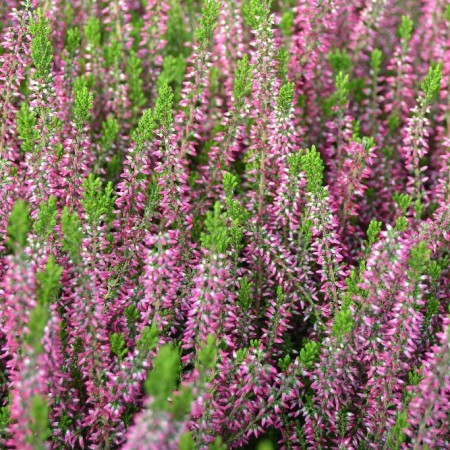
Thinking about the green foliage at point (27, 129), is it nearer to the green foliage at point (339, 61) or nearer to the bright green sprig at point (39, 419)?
the bright green sprig at point (39, 419)

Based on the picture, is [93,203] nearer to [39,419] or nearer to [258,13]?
[39,419]

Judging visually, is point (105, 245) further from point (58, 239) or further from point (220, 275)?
point (220, 275)

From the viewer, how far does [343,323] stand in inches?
122

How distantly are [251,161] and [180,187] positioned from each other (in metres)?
0.49

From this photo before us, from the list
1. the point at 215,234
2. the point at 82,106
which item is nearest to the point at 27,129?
the point at 82,106

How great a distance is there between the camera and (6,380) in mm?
3486

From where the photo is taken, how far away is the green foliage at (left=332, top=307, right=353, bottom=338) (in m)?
3.10

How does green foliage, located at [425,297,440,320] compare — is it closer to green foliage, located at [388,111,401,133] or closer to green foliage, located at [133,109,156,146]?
green foliage, located at [388,111,401,133]

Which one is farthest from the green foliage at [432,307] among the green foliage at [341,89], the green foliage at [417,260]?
the green foliage at [341,89]

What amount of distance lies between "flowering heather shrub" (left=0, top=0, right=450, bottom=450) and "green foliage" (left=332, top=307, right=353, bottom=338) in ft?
0.05

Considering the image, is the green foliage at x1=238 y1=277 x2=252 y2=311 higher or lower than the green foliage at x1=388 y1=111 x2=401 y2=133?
above

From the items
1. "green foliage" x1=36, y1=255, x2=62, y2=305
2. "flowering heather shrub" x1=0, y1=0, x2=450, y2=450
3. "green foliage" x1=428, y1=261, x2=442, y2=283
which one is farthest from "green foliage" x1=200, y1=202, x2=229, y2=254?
"green foliage" x1=428, y1=261, x2=442, y2=283

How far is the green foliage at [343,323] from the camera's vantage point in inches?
122

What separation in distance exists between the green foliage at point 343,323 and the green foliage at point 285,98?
117 centimetres
